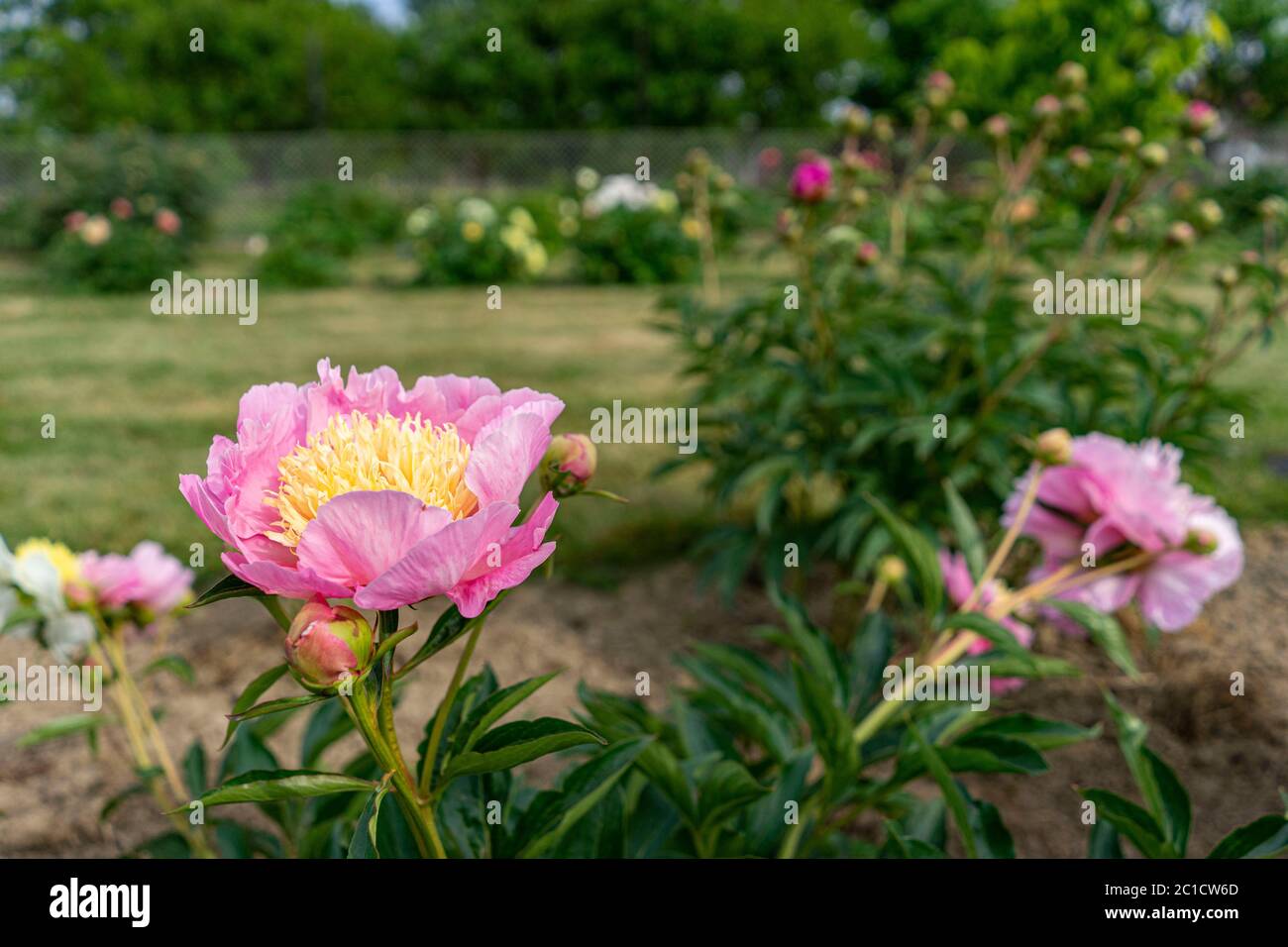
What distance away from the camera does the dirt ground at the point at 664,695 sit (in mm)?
1593

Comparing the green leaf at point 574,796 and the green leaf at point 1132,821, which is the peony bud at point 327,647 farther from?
the green leaf at point 1132,821

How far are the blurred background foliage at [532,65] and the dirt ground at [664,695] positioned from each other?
70.3 ft

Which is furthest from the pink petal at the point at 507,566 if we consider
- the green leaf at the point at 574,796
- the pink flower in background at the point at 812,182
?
the pink flower in background at the point at 812,182

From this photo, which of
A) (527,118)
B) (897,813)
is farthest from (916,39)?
(897,813)

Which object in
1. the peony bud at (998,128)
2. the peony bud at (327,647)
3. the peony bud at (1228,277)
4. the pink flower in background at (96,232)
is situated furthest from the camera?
the pink flower in background at (96,232)

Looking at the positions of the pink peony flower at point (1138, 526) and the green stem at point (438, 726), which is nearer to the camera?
the green stem at point (438, 726)

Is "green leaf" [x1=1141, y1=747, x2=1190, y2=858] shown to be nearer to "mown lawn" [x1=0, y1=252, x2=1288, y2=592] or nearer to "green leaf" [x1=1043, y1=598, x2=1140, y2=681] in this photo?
"green leaf" [x1=1043, y1=598, x2=1140, y2=681]

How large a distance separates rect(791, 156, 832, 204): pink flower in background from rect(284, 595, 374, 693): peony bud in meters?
1.60

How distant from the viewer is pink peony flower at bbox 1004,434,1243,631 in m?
0.97

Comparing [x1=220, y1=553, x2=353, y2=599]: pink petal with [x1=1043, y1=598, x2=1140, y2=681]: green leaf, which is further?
[x1=1043, y1=598, x2=1140, y2=681]: green leaf

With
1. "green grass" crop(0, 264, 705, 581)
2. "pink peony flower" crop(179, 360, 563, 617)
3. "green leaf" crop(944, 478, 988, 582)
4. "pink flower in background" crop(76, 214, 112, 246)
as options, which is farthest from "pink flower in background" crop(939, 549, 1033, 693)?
"pink flower in background" crop(76, 214, 112, 246)

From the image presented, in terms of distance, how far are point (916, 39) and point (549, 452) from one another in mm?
25585
